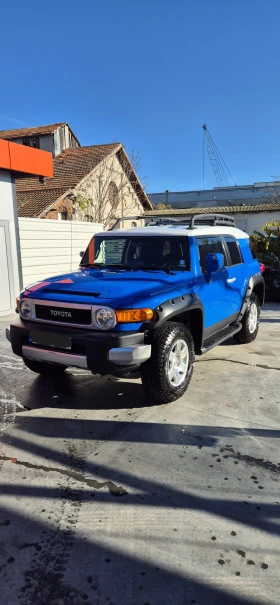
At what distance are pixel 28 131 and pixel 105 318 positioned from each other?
27777 millimetres

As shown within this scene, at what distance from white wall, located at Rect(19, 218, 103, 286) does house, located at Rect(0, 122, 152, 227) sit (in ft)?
24.0

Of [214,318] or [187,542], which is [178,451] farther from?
[214,318]

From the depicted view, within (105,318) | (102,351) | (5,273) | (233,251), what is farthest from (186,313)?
(5,273)

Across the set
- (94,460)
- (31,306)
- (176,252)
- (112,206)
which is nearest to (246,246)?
(176,252)

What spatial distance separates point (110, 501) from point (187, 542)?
573 millimetres

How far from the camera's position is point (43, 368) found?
15.5ft

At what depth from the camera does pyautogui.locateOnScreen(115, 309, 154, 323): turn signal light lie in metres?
3.56

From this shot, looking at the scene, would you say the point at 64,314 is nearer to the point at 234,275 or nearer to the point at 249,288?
the point at 234,275

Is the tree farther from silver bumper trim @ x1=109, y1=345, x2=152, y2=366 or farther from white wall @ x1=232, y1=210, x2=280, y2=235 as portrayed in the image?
silver bumper trim @ x1=109, y1=345, x2=152, y2=366

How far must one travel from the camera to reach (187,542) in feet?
7.42

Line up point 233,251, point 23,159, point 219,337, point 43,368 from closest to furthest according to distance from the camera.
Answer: point 43,368
point 219,337
point 233,251
point 23,159

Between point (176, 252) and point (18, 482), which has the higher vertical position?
point (176, 252)

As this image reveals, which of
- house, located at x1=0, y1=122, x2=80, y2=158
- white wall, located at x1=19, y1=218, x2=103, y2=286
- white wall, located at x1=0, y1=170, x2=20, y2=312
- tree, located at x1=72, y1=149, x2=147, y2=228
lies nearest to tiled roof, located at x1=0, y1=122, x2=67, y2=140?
house, located at x1=0, y1=122, x2=80, y2=158

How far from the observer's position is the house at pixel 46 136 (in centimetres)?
2636
